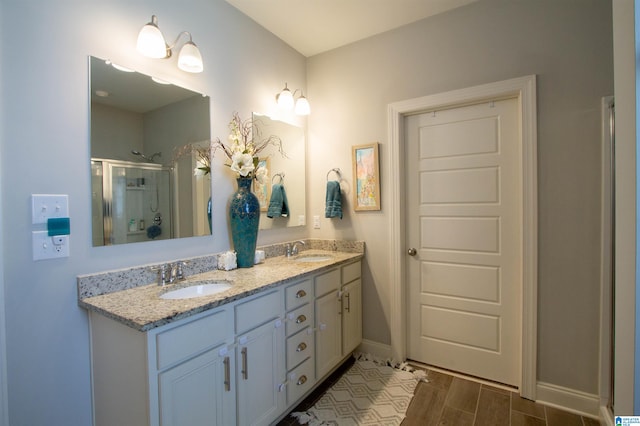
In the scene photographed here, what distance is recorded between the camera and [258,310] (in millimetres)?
1571

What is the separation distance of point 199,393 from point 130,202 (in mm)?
1002

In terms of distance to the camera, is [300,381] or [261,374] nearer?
[261,374]

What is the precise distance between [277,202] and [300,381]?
134 centimetres

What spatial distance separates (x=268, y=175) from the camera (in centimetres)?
244

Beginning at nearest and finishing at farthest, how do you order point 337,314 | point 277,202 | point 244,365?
point 244,365 → point 337,314 → point 277,202

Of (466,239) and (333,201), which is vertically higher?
(333,201)

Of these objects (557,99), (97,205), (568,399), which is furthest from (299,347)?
(557,99)

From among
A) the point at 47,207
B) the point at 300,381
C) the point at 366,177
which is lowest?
the point at 300,381

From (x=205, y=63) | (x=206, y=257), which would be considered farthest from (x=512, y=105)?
(x=206, y=257)

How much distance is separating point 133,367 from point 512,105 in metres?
2.65

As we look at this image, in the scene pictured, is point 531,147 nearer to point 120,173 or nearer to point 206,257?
point 206,257

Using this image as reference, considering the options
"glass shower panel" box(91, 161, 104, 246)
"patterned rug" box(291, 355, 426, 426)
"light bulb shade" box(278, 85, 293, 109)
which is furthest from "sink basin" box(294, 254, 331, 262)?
"glass shower panel" box(91, 161, 104, 246)

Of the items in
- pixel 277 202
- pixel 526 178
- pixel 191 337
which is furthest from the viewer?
pixel 277 202

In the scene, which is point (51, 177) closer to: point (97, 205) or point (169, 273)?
point (97, 205)
